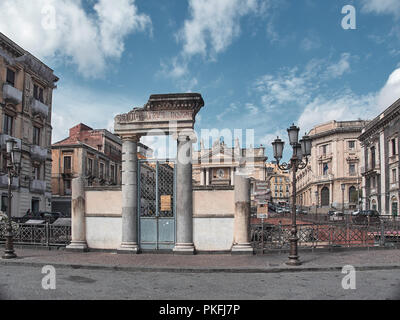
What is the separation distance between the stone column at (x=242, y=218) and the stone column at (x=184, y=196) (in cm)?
150

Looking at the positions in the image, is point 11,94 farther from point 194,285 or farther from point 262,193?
point 194,285

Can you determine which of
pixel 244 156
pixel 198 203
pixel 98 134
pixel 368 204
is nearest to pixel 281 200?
pixel 244 156

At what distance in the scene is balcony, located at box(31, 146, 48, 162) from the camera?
3192 centimetres

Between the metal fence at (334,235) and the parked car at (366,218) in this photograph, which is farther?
the parked car at (366,218)

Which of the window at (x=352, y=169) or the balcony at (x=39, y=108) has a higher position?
the balcony at (x=39, y=108)

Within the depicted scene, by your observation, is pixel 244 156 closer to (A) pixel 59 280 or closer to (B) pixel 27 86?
(B) pixel 27 86

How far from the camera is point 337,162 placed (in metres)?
65.3

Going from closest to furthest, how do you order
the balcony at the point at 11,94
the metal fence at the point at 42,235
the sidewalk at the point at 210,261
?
1. the sidewalk at the point at 210,261
2. the metal fence at the point at 42,235
3. the balcony at the point at 11,94

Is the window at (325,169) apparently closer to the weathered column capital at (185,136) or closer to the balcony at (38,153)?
the balcony at (38,153)

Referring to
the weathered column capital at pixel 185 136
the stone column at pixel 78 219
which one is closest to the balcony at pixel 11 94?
the stone column at pixel 78 219

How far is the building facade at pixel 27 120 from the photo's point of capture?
94.4 ft

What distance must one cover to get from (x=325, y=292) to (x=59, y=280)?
5.77 m

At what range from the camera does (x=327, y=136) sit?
67375 mm

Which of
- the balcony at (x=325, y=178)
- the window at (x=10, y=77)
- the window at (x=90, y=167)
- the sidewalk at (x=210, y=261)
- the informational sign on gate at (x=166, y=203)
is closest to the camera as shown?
the sidewalk at (x=210, y=261)
